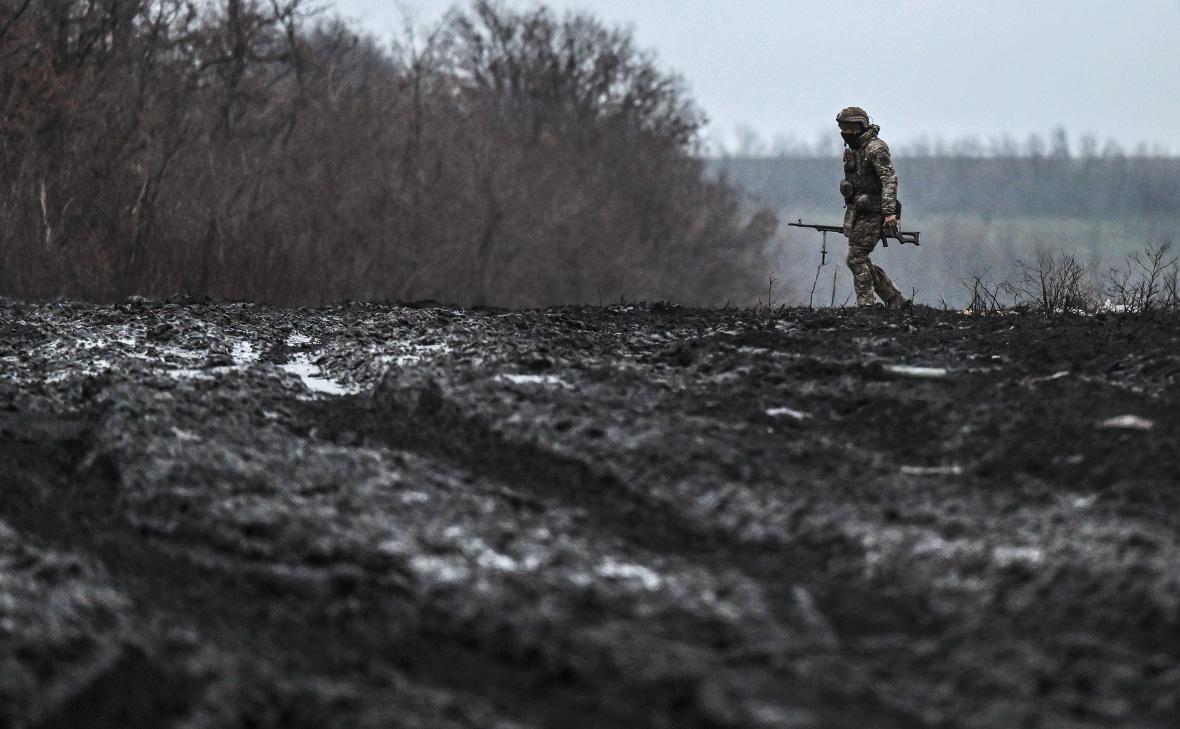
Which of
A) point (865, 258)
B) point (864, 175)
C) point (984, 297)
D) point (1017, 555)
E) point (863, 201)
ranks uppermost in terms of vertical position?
point (864, 175)

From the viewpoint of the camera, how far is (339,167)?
A: 36500 millimetres

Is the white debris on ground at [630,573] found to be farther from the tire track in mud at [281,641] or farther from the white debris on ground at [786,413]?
the white debris on ground at [786,413]

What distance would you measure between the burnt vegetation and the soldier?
6.77 m

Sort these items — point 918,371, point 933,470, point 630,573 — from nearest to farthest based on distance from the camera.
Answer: point 630,573
point 933,470
point 918,371

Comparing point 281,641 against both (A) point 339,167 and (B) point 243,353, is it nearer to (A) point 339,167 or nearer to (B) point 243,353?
(B) point 243,353

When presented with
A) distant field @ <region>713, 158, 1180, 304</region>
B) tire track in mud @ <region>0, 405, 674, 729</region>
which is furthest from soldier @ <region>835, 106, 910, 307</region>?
distant field @ <region>713, 158, 1180, 304</region>

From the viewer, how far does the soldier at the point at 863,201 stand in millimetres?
14023

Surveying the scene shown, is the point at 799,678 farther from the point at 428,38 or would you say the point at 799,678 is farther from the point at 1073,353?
the point at 428,38

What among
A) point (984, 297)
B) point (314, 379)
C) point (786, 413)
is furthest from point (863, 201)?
point (786, 413)

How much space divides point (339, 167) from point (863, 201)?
24.0m

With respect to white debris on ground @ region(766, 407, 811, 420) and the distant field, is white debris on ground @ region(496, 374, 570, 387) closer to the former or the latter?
white debris on ground @ region(766, 407, 811, 420)

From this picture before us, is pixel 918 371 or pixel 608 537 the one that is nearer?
pixel 608 537

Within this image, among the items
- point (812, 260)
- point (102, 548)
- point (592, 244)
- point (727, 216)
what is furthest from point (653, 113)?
point (812, 260)

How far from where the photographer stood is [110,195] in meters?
24.9
